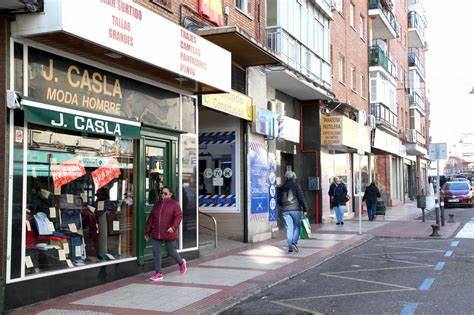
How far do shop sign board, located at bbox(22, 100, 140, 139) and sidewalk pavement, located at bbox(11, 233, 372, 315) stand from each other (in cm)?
242

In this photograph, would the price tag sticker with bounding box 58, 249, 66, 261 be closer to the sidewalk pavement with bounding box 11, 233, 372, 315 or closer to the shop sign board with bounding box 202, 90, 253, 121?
the sidewalk pavement with bounding box 11, 233, 372, 315

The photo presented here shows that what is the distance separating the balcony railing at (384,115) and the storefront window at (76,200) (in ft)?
71.5

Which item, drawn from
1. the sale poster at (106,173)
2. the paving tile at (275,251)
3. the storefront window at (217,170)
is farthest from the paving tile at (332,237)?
the sale poster at (106,173)

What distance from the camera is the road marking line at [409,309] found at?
21.6 feet

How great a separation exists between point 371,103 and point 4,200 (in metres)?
25.1

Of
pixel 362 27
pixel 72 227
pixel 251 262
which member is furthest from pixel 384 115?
pixel 72 227

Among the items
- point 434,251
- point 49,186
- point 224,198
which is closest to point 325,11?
point 224,198

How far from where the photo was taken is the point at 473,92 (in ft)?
84.9

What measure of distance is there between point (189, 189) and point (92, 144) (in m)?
2.98

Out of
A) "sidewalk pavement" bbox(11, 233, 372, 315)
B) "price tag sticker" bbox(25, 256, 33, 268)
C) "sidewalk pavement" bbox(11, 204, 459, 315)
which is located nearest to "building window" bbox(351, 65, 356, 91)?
"sidewalk pavement" bbox(11, 204, 459, 315)

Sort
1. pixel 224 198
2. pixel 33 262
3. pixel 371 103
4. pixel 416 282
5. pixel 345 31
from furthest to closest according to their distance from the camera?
1. pixel 371 103
2. pixel 345 31
3. pixel 224 198
4. pixel 416 282
5. pixel 33 262

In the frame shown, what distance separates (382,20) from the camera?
30.6 meters

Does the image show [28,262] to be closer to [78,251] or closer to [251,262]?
[78,251]

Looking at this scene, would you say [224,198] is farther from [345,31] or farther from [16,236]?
[345,31]
